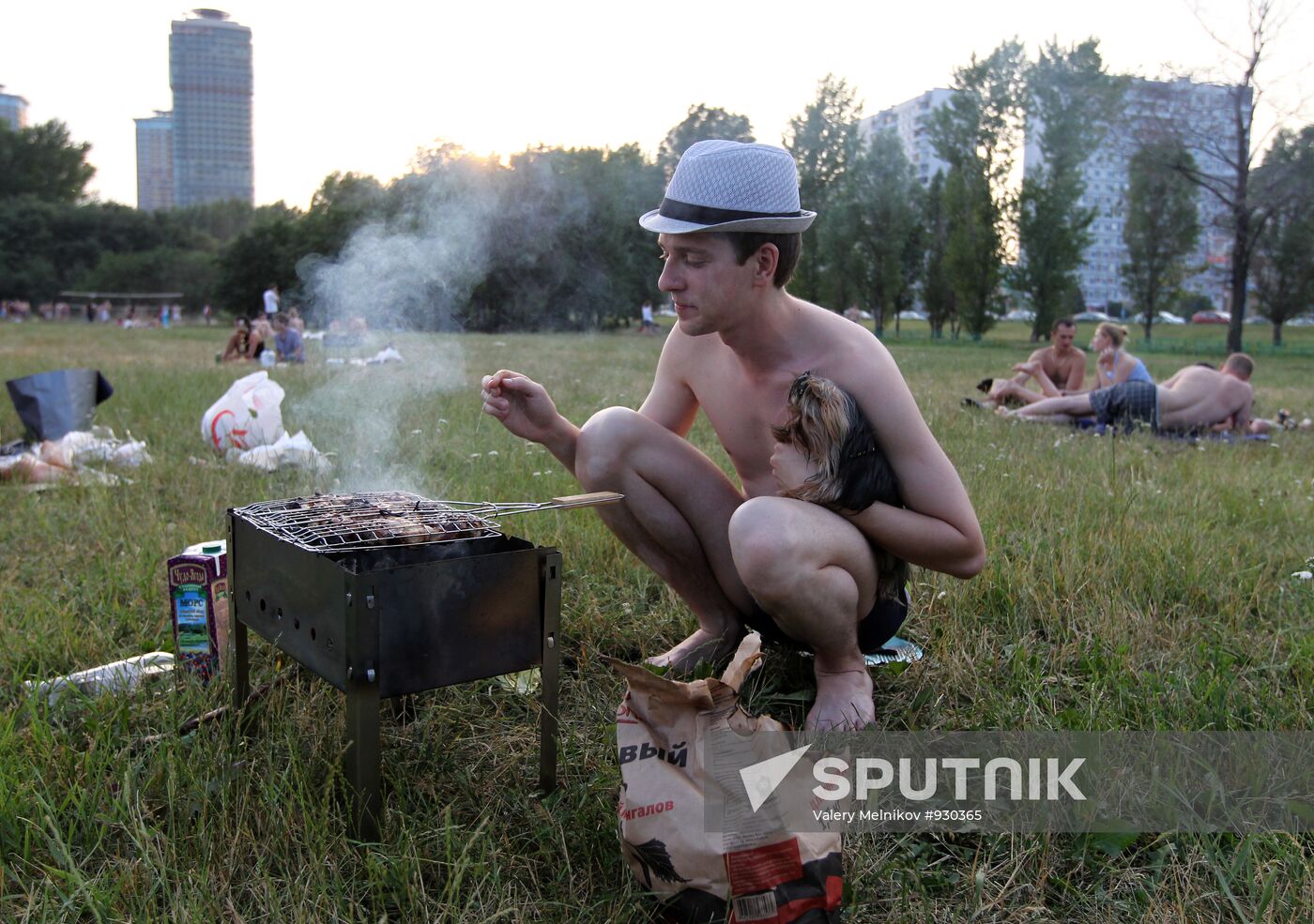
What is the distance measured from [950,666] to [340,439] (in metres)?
5.08

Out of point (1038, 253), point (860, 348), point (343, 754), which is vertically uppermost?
point (1038, 253)

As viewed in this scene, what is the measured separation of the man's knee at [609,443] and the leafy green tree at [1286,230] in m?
30.2

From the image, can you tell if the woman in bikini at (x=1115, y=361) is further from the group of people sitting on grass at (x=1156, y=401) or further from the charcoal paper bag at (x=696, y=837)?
the charcoal paper bag at (x=696, y=837)

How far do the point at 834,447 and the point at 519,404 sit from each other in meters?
0.93

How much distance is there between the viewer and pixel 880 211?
35.8m

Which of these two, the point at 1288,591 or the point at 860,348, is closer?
the point at 860,348

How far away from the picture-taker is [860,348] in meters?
2.62

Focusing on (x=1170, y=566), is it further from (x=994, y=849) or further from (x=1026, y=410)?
(x=1026, y=410)

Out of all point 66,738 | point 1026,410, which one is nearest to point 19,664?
point 66,738

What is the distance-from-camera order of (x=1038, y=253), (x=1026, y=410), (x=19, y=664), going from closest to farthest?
(x=19, y=664), (x=1026, y=410), (x=1038, y=253)

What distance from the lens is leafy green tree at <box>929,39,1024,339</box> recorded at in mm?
35188

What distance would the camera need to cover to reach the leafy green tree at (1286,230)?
26875 millimetres

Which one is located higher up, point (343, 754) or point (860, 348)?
point (860, 348)

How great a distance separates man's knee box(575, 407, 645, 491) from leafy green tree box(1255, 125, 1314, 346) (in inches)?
1188
